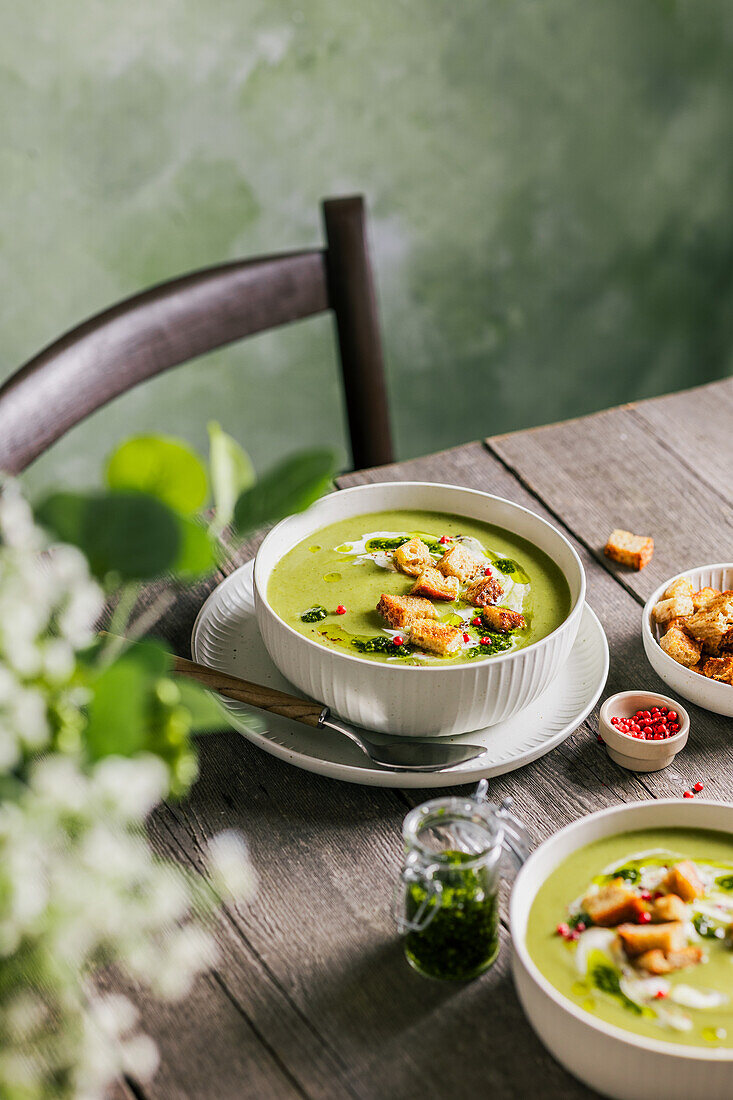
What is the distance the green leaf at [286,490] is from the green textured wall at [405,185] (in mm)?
2015

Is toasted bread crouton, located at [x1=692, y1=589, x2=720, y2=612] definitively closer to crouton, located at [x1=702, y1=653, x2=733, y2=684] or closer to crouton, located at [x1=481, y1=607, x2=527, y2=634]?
crouton, located at [x1=702, y1=653, x2=733, y2=684]

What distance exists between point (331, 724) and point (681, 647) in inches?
15.8

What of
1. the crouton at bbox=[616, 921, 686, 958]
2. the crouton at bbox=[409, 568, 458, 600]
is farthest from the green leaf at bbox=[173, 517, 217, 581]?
the crouton at bbox=[409, 568, 458, 600]

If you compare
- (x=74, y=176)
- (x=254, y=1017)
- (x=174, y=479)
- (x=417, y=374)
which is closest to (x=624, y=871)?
(x=254, y=1017)

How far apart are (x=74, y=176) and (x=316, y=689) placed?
5.79 feet

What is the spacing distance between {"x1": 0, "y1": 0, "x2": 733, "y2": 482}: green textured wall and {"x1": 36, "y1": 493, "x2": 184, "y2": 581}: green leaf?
2011 mm

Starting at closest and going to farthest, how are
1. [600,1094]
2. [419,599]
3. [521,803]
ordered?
[600,1094], [521,803], [419,599]

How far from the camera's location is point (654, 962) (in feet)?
2.72

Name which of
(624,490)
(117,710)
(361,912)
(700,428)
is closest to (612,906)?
(361,912)

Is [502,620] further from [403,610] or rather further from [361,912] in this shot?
[361,912]

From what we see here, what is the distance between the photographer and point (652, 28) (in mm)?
2928

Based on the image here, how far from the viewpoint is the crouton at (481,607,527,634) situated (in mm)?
1175

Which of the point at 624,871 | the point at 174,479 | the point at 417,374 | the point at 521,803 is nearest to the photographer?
the point at 174,479

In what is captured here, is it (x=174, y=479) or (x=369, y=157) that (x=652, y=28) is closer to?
(x=369, y=157)
